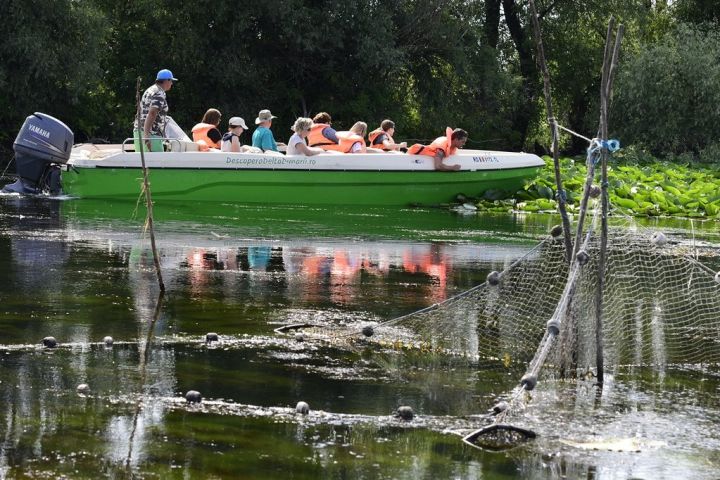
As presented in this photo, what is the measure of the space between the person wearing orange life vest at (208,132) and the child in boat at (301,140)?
1254 millimetres

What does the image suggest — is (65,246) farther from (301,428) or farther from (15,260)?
(301,428)

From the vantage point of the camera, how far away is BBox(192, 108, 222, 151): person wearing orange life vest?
2044cm

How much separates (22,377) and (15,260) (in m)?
5.39

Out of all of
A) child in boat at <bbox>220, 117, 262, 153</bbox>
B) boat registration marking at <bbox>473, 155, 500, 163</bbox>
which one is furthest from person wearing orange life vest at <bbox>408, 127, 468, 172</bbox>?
child in boat at <bbox>220, 117, 262, 153</bbox>

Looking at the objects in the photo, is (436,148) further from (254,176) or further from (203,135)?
(203,135)

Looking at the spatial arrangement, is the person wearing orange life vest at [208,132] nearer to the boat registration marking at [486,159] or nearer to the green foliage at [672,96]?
the boat registration marking at [486,159]

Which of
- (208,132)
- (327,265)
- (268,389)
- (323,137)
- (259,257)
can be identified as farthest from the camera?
(323,137)

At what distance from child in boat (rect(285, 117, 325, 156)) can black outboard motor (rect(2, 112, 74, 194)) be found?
Result: 344 cm

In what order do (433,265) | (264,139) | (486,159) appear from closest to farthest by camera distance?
(433,265)
(264,139)
(486,159)

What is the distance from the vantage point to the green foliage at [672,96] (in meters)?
31.4

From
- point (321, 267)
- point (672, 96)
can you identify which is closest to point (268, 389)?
point (321, 267)

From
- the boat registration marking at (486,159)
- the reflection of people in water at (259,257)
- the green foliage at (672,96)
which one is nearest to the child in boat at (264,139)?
the boat registration marking at (486,159)

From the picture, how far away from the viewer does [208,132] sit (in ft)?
67.8

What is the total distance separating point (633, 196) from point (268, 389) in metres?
15.1
